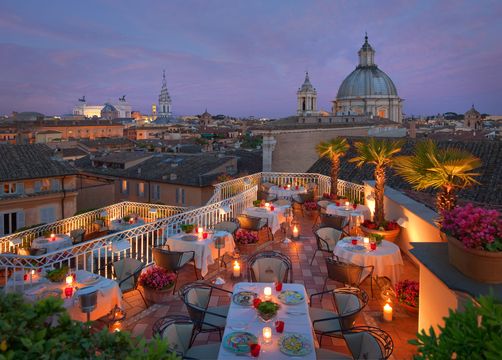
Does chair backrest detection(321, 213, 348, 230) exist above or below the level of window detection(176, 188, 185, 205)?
above

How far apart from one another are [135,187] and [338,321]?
3328 cm

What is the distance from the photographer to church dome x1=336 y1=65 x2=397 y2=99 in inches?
3314

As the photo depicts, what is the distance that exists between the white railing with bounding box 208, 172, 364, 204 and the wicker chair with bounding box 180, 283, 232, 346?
7.67m

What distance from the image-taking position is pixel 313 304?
23.7 feet

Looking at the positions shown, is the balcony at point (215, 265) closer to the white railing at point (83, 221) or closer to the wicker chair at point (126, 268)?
the white railing at point (83, 221)

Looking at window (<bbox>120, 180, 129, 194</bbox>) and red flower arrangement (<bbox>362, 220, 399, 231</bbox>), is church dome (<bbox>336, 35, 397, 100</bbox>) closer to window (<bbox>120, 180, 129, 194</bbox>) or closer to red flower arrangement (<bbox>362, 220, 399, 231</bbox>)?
window (<bbox>120, 180, 129, 194</bbox>)

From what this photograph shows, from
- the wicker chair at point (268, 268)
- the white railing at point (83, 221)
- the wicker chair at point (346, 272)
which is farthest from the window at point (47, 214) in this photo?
the wicker chair at point (346, 272)

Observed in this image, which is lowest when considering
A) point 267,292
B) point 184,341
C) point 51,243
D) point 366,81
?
point 51,243

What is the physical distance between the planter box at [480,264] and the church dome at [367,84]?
8412 centimetres

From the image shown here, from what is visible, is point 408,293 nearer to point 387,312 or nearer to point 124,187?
point 387,312

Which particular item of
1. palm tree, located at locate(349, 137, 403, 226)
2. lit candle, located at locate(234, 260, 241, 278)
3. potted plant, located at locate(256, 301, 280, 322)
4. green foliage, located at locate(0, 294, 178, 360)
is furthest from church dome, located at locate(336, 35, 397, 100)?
green foliage, located at locate(0, 294, 178, 360)

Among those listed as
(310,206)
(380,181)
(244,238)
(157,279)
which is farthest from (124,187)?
(157,279)

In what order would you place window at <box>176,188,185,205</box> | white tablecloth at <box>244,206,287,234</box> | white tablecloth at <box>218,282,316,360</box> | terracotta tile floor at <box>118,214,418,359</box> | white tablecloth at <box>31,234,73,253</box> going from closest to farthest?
white tablecloth at <box>218,282,316,360</box>
terracotta tile floor at <box>118,214,418,359</box>
white tablecloth at <box>244,206,287,234</box>
white tablecloth at <box>31,234,73,253</box>
window at <box>176,188,185,205</box>

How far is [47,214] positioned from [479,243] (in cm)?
2958
